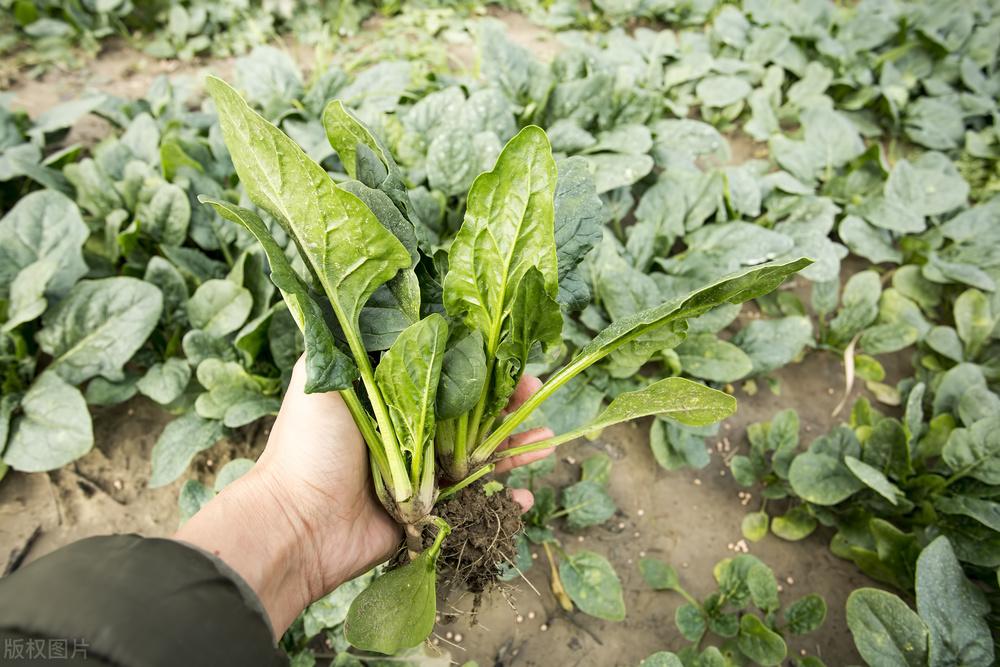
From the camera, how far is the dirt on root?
1475 millimetres

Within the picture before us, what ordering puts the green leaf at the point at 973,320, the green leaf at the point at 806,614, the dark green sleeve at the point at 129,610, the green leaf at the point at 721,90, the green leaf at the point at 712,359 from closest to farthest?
the dark green sleeve at the point at 129,610, the green leaf at the point at 806,614, the green leaf at the point at 712,359, the green leaf at the point at 973,320, the green leaf at the point at 721,90

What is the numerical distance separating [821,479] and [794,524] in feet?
0.68

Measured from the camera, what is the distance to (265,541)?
127 cm

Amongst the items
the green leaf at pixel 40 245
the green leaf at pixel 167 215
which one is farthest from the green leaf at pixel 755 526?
the green leaf at pixel 40 245

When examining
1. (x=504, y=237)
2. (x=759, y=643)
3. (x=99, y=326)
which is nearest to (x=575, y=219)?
(x=504, y=237)

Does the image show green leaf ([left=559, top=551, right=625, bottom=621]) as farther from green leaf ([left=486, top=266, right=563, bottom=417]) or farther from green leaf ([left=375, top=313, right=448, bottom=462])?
green leaf ([left=375, top=313, right=448, bottom=462])

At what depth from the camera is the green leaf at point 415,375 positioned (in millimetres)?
1154

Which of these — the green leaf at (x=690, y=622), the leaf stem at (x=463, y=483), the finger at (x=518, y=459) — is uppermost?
the leaf stem at (x=463, y=483)

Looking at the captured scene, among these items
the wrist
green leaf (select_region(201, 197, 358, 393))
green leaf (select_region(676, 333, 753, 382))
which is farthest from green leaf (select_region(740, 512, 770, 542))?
green leaf (select_region(201, 197, 358, 393))

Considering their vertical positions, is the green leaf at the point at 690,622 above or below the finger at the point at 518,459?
below

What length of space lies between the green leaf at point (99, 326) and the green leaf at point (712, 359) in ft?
6.07

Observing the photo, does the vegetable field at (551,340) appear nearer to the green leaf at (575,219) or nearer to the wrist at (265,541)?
the green leaf at (575,219)

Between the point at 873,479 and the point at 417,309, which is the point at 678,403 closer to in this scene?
the point at 417,309

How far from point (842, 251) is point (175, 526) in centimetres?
285
